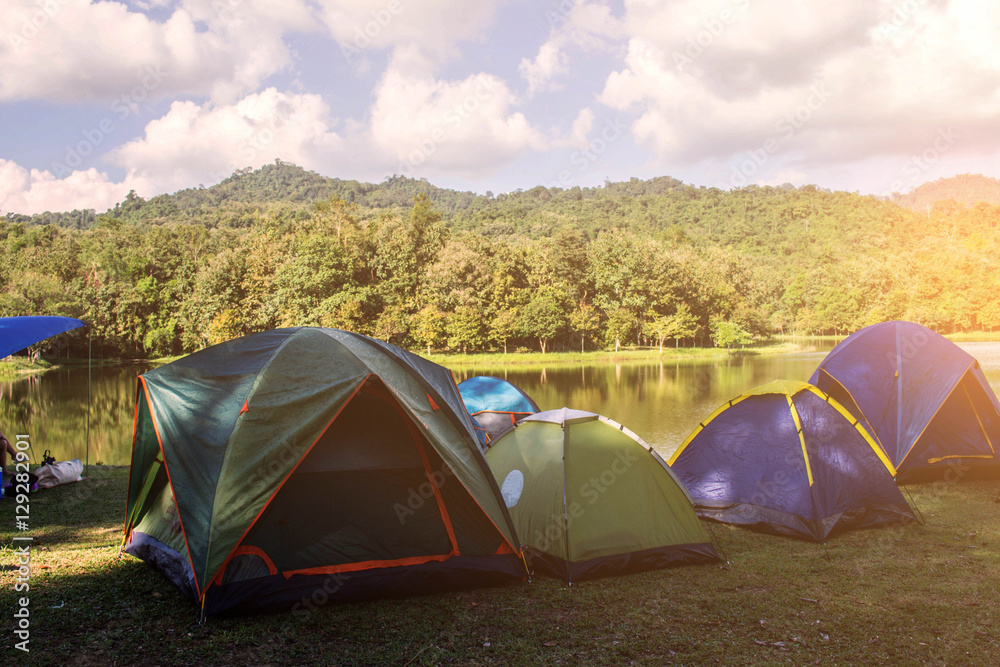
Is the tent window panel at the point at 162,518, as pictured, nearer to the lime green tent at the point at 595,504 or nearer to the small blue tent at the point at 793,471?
the lime green tent at the point at 595,504

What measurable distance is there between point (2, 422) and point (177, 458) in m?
19.0

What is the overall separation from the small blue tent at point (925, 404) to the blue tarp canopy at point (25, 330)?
10.9 meters

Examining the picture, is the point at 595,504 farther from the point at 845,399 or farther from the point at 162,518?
the point at 845,399

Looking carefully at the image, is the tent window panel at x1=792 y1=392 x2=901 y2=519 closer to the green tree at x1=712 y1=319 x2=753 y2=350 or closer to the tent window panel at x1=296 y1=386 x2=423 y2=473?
the tent window panel at x1=296 y1=386 x2=423 y2=473

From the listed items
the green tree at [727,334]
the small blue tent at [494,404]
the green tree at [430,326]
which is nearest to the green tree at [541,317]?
the green tree at [430,326]

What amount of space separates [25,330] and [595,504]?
7.37 m

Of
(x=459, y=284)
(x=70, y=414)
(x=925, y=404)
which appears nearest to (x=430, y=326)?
(x=459, y=284)

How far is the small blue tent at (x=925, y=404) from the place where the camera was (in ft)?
28.8

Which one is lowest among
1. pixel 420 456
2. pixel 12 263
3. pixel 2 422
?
pixel 2 422

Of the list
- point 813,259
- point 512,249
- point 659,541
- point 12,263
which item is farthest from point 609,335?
point 12,263

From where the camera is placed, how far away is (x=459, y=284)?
41.8m

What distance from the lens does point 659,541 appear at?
5625 millimetres

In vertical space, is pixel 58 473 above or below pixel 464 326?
below

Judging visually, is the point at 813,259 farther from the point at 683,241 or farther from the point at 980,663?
the point at 980,663
